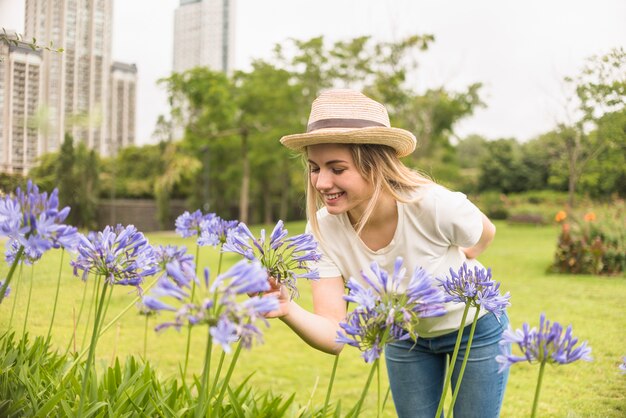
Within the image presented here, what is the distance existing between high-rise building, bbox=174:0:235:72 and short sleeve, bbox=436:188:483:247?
137 centimetres

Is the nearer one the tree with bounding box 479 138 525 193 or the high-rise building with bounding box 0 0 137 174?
the high-rise building with bounding box 0 0 137 174

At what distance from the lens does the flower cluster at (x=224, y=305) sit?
2.36ft

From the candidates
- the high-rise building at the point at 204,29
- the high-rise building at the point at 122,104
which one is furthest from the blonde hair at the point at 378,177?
the high-rise building at the point at 204,29

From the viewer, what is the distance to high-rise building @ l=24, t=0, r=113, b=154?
5.26 ft

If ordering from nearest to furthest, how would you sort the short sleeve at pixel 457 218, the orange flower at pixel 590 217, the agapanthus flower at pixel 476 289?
the agapanthus flower at pixel 476 289 → the short sleeve at pixel 457 218 → the orange flower at pixel 590 217

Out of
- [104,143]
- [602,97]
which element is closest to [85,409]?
[104,143]

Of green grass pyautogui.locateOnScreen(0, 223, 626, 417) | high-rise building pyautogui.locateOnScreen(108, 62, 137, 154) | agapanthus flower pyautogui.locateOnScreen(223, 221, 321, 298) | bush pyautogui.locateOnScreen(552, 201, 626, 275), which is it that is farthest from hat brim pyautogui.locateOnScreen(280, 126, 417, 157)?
bush pyautogui.locateOnScreen(552, 201, 626, 275)

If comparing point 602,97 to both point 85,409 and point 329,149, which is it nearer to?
point 329,149

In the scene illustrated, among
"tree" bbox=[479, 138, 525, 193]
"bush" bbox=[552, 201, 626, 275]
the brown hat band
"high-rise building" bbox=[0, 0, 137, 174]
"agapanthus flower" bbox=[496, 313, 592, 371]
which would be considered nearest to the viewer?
"agapanthus flower" bbox=[496, 313, 592, 371]

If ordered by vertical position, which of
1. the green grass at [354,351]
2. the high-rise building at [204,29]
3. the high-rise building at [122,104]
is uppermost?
the high-rise building at [204,29]

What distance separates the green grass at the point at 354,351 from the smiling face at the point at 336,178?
2.10 ft

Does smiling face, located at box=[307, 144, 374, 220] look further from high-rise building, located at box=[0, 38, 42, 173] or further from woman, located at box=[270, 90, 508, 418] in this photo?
high-rise building, located at box=[0, 38, 42, 173]

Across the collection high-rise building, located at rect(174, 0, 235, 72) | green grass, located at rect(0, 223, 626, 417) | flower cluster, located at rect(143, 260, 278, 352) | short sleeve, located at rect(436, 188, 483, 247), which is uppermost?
high-rise building, located at rect(174, 0, 235, 72)

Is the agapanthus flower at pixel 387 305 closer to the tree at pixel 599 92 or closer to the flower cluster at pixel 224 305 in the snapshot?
the flower cluster at pixel 224 305
